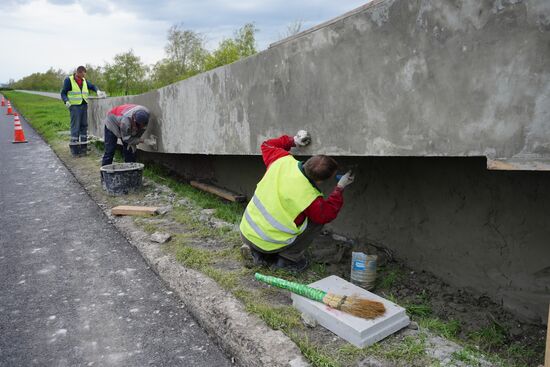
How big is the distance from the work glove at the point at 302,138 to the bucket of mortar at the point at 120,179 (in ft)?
10.1

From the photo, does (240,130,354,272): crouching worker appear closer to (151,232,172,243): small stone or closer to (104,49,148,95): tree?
(151,232,172,243): small stone

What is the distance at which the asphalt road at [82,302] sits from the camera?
2461 millimetres

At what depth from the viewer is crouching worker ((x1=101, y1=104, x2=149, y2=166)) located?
590cm

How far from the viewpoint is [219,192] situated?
19.1 feet

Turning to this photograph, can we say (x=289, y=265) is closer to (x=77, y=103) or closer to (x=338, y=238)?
(x=338, y=238)

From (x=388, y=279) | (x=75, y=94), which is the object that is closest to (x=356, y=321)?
(x=388, y=279)

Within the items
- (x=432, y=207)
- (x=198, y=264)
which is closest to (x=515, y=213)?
(x=432, y=207)

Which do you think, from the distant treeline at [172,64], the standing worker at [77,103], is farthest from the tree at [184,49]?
the standing worker at [77,103]

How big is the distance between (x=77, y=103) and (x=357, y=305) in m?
7.93

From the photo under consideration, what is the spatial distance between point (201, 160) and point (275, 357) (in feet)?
15.8

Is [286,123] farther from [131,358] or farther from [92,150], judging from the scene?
[92,150]

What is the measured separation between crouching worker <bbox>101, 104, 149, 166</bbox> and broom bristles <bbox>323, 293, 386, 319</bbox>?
432cm

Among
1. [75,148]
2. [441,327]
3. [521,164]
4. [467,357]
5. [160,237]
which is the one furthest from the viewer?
[75,148]

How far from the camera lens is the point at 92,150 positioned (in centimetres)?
921
